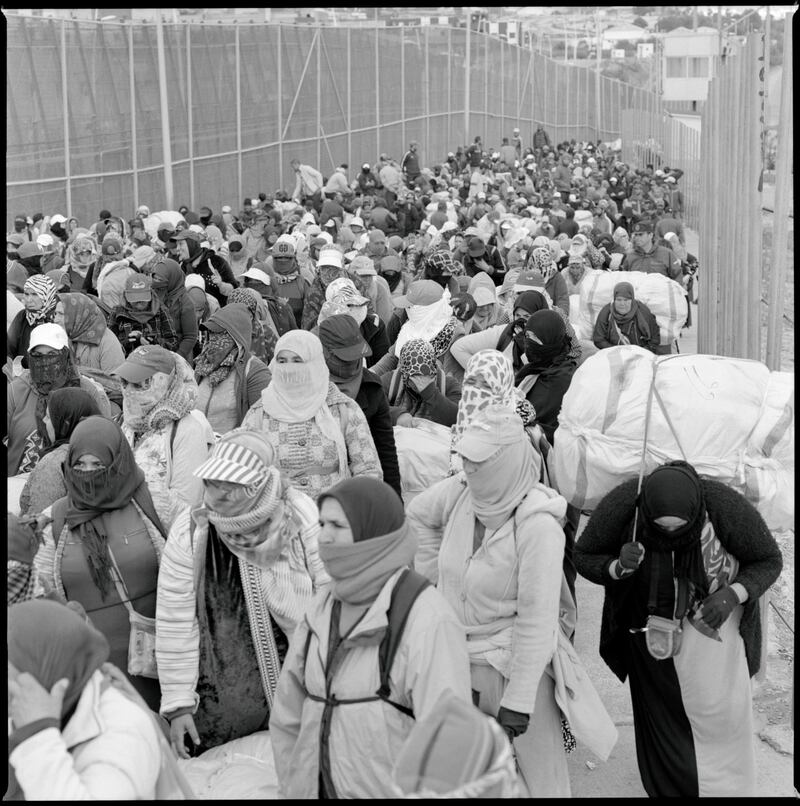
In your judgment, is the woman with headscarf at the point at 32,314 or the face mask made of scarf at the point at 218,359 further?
the woman with headscarf at the point at 32,314

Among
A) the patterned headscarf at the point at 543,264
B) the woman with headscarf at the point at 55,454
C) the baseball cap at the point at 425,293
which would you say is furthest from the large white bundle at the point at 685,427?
the patterned headscarf at the point at 543,264

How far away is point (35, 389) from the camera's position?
626 cm

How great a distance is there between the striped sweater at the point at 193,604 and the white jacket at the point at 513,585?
462mm

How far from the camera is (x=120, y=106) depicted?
21203 millimetres

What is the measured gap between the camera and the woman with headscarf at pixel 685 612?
14.8ft

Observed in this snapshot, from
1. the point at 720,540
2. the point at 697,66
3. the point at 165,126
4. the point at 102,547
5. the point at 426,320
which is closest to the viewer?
the point at 102,547

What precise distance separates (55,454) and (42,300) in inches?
115

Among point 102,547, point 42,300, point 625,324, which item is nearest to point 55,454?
point 102,547

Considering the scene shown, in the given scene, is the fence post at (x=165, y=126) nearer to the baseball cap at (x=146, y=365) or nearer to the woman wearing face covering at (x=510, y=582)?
the baseball cap at (x=146, y=365)

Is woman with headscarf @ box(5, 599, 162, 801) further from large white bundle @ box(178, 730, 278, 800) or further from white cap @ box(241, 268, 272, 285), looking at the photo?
white cap @ box(241, 268, 272, 285)

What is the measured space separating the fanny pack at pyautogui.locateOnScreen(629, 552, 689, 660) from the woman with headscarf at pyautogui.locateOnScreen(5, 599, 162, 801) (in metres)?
2.06

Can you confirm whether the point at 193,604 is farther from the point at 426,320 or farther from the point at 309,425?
the point at 426,320

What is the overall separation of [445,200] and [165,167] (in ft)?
14.5

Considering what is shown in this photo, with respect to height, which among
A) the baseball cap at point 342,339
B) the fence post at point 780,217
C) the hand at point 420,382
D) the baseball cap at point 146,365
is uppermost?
the fence post at point 780,217
